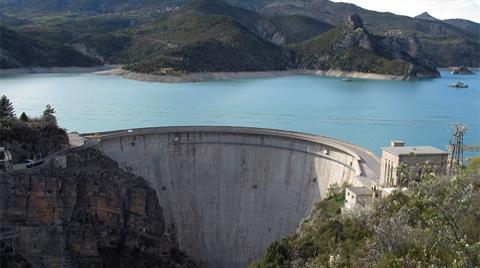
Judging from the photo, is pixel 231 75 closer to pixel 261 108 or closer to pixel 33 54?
pixel 33 54

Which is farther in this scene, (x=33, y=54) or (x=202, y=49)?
(x=202, y=49)

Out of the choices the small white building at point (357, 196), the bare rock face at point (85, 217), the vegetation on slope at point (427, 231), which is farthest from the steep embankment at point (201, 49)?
the vegetation on slope at point (427, 231)

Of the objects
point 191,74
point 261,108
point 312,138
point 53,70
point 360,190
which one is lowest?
point 261,108

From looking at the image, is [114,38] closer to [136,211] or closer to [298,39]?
[298,39]

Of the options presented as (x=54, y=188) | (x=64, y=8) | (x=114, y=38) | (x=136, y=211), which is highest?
(x=64, y=8)

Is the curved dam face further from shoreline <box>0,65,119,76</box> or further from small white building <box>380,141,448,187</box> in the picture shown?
shoreline <box>0,65,119,76</box>

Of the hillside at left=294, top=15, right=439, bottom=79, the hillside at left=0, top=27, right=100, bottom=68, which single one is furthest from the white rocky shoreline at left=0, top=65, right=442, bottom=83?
the hillside at left=294, top=15, right=439, bottom=79

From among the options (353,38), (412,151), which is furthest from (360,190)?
(353,38)

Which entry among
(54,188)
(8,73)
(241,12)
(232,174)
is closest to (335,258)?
(54,188)

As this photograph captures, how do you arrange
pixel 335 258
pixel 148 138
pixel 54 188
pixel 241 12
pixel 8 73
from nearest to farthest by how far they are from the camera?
1. pixel 335 258
2. pixel 54 188
3. pixel 148 138
4. pixel 8 73
5. pixel 241 12
